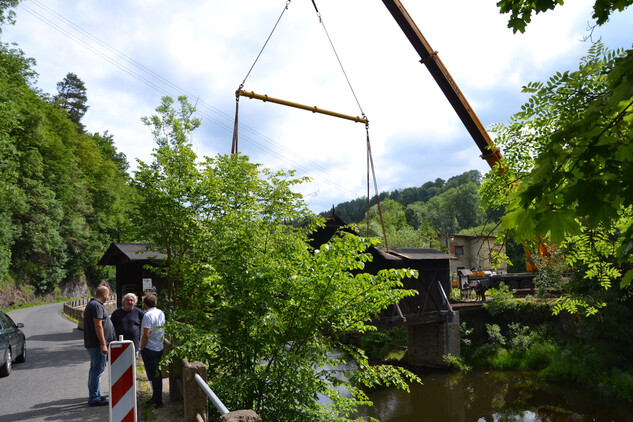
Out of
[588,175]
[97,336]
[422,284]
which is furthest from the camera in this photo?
[422,284]

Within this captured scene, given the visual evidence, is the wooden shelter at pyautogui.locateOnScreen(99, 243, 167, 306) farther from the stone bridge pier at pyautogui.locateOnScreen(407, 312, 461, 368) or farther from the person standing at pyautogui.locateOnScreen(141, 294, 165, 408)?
the stone bridge pier at pyautogui.locateOnScreen(407, 312, 461, 368)

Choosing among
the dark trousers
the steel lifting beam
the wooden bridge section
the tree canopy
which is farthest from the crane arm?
the tree canopy

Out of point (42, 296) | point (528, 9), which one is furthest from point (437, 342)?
point (42, 296)

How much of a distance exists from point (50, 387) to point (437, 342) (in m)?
21.4

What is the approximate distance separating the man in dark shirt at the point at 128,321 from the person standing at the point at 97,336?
0.38m

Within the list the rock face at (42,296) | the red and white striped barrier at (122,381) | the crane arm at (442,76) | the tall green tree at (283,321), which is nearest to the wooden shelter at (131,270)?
the tall green tree at (283,321)

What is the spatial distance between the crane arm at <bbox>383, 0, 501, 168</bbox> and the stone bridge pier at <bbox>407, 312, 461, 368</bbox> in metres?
10.7

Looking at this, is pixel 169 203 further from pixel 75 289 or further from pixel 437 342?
pixel 75 289

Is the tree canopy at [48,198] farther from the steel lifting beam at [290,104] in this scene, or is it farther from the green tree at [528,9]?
the green tree at [528,9]

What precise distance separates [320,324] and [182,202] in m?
5.87

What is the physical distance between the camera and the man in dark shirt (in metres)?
7.46

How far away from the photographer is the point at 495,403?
19219 mm

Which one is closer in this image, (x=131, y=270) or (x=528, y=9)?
(x=528, y=9)

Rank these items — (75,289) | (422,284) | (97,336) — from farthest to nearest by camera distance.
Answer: (75,289) < (422,284) < (97,336)
